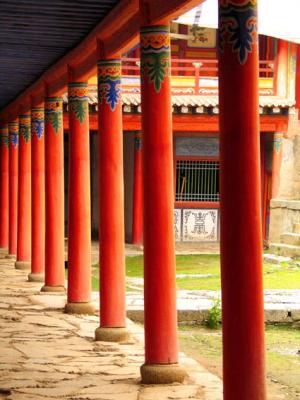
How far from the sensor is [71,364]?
8.57 meters

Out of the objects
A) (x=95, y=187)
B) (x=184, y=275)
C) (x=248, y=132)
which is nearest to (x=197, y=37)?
(x=95, y=187)

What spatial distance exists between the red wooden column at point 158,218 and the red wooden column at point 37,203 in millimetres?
7891

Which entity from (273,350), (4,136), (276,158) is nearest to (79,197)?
(273,350)

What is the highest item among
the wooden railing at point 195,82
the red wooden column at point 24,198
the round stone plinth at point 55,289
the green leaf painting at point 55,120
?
the wooden railing at point 195,82

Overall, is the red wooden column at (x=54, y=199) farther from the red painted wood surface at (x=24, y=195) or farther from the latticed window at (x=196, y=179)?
the latticed window at (x=196, y=179)

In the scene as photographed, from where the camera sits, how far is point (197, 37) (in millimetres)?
24297

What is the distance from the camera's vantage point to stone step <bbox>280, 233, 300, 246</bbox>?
797 inches

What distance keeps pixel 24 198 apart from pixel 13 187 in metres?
2.49

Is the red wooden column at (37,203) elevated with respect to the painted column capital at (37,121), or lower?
lower

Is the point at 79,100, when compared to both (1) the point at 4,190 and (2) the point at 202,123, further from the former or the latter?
(2) the point at 202,123

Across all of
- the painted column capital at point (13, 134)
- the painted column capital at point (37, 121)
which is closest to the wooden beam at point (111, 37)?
the painted column capital at point (37, 121)

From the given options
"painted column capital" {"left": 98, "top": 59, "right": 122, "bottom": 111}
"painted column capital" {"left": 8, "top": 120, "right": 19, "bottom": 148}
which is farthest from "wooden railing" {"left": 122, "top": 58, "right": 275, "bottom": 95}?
"painted column capital" {"left": 98, "top": 59, "right": 122, "bottom": 111}

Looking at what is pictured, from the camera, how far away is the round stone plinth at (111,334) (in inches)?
381

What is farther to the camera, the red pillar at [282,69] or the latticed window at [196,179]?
the latticed window at [196,179]
